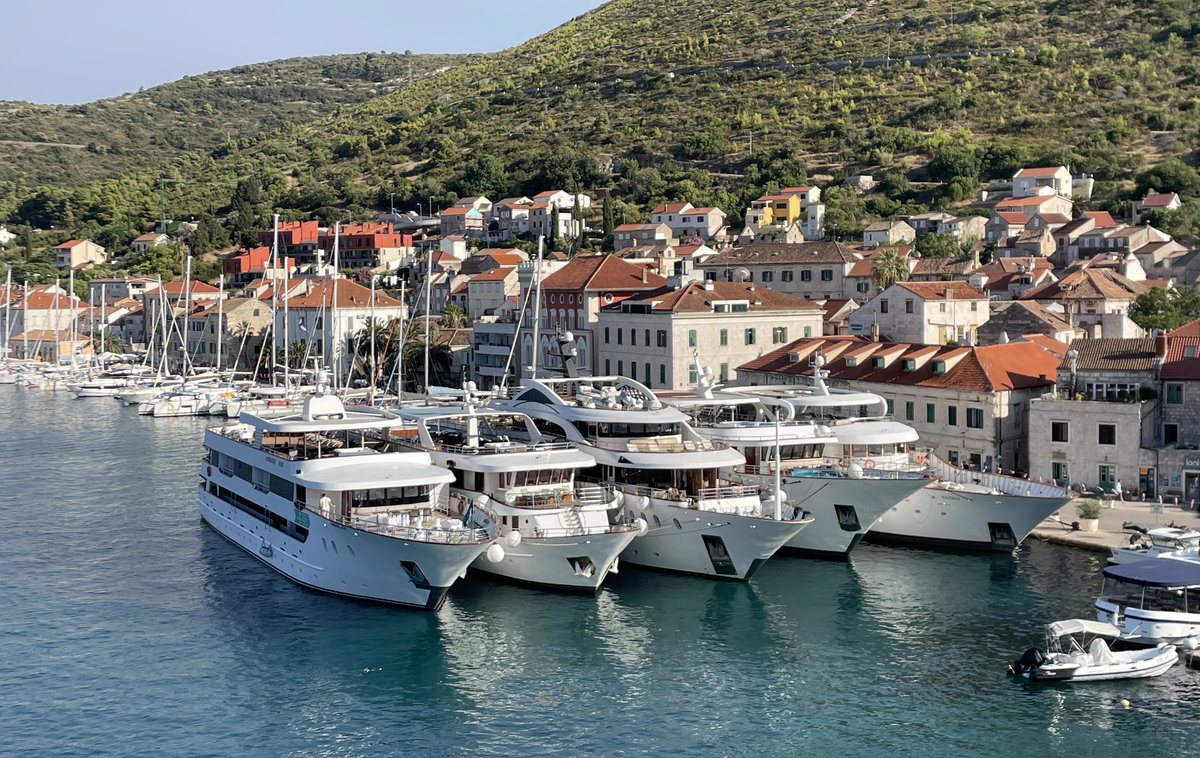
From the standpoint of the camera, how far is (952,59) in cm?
19150

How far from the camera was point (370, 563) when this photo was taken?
131ft

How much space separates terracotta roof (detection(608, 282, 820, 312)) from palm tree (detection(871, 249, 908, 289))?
43.6 feet

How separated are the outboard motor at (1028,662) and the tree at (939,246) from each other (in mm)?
80333

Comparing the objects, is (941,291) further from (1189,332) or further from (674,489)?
(674,489)

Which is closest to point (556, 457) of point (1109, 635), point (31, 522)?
point (1109, 635)

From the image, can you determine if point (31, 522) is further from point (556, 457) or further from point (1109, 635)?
point (1109, 635)

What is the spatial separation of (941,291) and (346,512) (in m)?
42.8

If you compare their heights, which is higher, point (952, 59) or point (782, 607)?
point (952, 59)

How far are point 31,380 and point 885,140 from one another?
105 metres

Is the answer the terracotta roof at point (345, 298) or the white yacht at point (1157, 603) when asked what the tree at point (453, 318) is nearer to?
the terracotta roof at point (345, 298)

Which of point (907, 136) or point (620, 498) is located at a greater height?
point (907, 136)

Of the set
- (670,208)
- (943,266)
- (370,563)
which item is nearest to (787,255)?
(943,266)

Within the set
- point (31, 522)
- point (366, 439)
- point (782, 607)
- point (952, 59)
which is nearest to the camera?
point (782, 607)

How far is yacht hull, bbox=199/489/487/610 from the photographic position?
38719 mm
